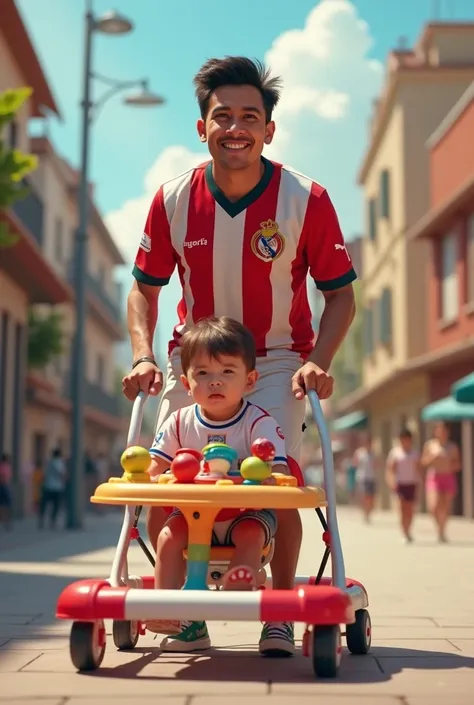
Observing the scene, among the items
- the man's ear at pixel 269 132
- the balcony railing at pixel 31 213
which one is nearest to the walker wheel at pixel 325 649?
the man's ear at pixel 269 132

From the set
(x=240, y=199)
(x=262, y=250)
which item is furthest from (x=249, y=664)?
(x=240, y=199)

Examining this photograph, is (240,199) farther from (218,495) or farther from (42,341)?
(42,341)

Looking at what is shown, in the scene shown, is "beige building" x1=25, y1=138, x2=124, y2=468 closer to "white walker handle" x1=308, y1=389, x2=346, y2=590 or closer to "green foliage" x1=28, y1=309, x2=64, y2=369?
"green foliage" x1=28, y1=309, x2=64, y2=369

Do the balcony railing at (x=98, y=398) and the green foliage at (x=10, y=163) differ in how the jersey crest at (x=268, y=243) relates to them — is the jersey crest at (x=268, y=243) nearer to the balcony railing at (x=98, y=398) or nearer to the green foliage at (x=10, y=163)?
the green foliage at (x=10, y=163)

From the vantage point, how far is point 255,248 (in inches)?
213

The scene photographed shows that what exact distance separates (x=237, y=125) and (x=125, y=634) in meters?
2.18

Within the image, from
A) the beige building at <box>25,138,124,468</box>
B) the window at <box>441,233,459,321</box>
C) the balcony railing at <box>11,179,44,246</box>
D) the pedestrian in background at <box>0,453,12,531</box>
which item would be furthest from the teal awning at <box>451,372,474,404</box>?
the beige building at <box>25,138,124,468</box>

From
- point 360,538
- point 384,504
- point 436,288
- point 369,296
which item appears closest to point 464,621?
point 360,538

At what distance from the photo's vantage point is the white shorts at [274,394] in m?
5.35

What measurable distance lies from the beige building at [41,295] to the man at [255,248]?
10.6 metres

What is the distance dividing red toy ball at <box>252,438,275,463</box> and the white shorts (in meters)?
0.45

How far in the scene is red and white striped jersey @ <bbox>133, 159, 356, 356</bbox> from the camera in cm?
544

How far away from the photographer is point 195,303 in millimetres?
5590

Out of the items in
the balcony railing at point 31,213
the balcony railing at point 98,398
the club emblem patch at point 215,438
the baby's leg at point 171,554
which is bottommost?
the baby's leg at point 171,554
